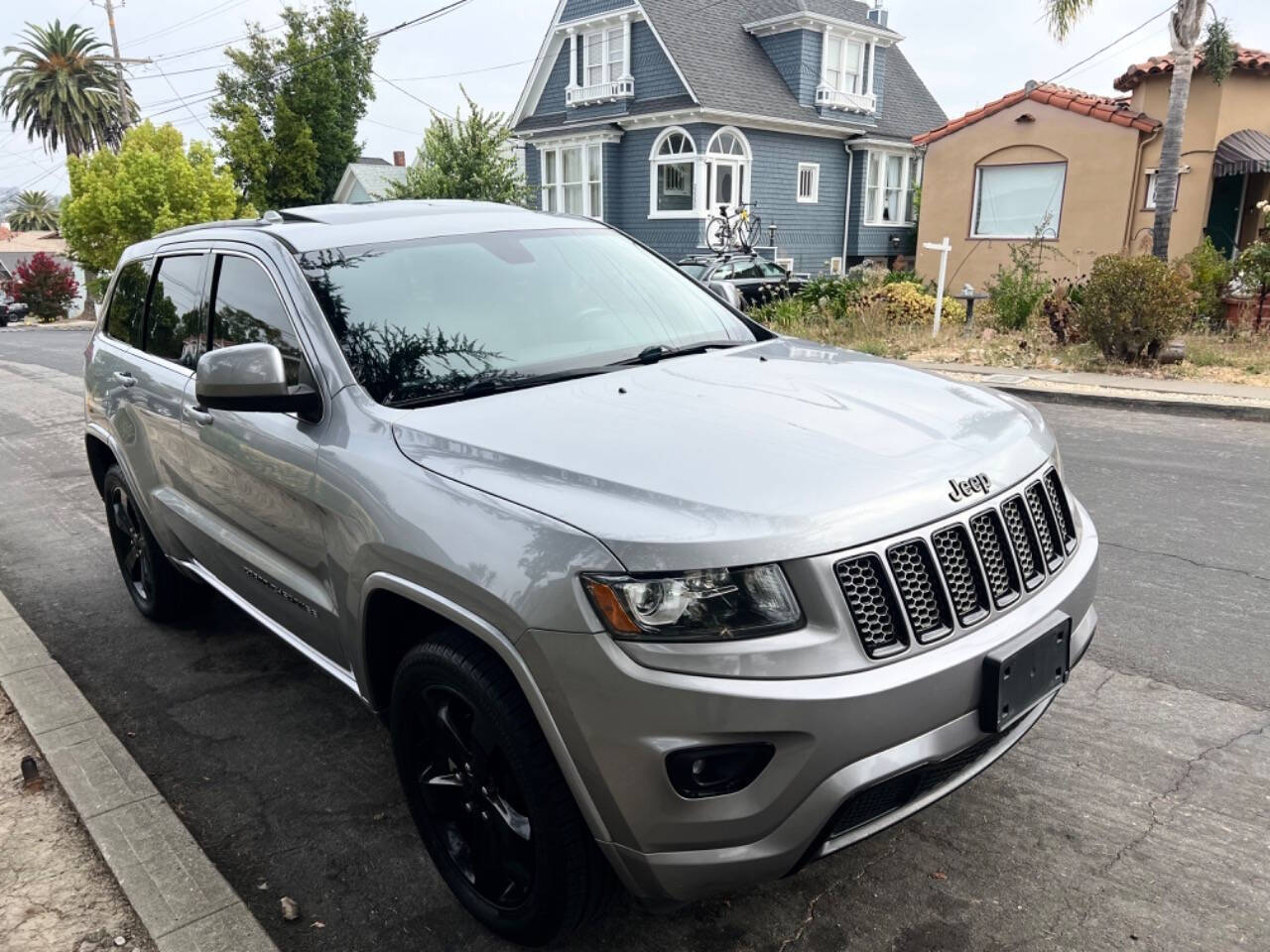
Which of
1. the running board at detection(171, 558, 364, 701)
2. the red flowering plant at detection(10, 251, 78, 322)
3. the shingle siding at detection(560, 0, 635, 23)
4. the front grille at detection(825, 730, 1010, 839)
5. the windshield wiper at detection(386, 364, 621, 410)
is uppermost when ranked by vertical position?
the shingle siding at detection(560, 0, 635, 23)

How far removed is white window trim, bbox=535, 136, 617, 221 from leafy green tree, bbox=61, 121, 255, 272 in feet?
34.1

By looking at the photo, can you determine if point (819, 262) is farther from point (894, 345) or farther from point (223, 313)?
point (223, 313)

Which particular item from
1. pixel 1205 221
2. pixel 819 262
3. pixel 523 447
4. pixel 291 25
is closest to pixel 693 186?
pixel 819 262

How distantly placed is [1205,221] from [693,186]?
1159 centimetres

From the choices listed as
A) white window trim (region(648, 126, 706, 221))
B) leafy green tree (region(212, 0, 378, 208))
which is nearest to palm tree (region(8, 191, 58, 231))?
leafy green tree (region(212, 0, 378, 208))

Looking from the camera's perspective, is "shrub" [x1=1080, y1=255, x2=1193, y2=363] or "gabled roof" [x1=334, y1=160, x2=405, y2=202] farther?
"gabled roof" [x1=334, y1=160, x2=405, y2=202]

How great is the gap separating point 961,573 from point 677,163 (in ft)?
78.3

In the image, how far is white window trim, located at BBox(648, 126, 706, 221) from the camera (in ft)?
78.8

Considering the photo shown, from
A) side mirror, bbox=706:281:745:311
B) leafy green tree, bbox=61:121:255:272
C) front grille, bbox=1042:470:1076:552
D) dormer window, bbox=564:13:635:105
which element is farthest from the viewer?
leafy green tree, bbox=61:121:255:272

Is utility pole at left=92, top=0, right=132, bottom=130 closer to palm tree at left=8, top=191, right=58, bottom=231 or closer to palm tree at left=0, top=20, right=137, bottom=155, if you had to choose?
palm tree at left=0, top=20, right=137, bottom=155

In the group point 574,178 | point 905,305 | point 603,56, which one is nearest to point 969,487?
point 905,305

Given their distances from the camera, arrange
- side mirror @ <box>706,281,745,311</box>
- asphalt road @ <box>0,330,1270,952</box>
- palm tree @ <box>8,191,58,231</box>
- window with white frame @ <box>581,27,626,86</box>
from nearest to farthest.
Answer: asphalt road @ <box>0,330,1270,952</box>, side mirror @ <box>706,281,745,311</box>, window with white frame @ <box>581,27,626,86</box>, palm tree @ <box>8,191,58,231</box>

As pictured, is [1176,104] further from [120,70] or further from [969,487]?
[120,70]

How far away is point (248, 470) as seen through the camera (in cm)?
325
